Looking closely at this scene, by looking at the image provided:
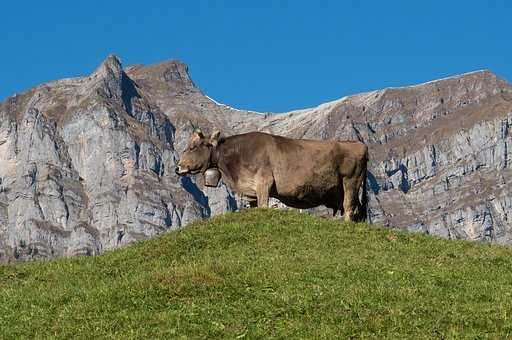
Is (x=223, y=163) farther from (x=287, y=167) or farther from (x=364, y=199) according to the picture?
(x=364, y=199)

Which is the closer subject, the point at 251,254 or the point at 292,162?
the point at 251,254

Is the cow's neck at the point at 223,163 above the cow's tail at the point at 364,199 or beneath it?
above

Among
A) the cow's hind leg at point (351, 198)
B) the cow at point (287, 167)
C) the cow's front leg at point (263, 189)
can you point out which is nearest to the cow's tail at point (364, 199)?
the cow at point (287, 167)

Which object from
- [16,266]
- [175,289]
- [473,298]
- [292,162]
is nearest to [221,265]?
[175,289]

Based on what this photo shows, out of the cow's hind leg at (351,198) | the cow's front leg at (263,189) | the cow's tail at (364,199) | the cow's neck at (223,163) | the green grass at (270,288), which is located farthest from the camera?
the cow's tail at (364,199)

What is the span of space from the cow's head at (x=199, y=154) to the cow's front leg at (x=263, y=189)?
2.82m

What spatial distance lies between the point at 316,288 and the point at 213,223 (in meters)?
10.3

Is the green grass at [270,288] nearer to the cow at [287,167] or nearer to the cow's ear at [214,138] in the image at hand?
the cow at [287,167]

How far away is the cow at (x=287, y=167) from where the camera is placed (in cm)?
3712

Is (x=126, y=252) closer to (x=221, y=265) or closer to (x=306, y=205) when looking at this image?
(x=221, y=265)

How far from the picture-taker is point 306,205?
3812cm

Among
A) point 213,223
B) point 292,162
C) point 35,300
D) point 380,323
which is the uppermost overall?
point 292,162

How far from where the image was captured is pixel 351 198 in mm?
38062

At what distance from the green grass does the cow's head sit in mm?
6132
